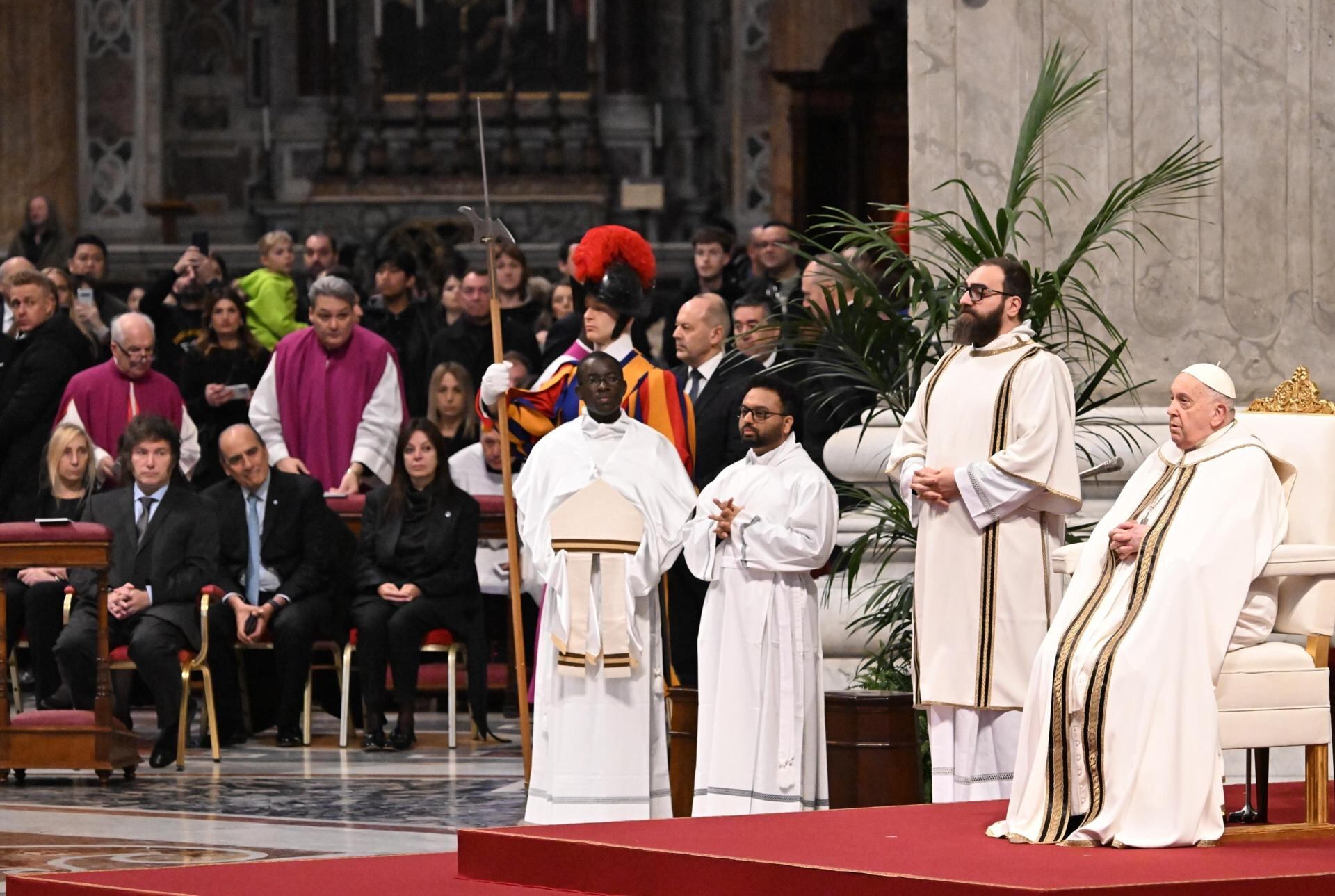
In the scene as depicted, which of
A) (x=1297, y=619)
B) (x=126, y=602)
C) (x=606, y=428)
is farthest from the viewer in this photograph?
(x=126, y=602)

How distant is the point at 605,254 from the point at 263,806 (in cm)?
220

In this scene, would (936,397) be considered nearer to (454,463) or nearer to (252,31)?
(454,463)

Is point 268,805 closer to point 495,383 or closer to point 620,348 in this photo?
point 495,383

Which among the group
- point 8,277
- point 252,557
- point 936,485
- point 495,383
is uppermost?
point 8,277

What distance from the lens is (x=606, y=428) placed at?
26.3 feet

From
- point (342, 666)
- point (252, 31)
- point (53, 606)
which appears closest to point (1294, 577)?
point (342, 666)

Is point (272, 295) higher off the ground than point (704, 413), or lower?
higher

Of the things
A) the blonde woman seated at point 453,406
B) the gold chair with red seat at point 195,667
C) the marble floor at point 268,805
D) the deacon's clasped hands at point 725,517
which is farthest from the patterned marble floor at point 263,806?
the blonde woman seated at point 453,406

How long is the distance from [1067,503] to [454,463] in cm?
426

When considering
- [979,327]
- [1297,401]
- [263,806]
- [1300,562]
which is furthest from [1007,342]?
[263,806]

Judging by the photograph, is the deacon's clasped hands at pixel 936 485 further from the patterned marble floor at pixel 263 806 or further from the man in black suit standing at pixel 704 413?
the patterned marble floor at pixel 263 806

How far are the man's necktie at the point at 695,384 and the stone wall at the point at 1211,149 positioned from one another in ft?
3.54

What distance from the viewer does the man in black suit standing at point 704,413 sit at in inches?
356

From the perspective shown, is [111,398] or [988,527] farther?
[111,398]
